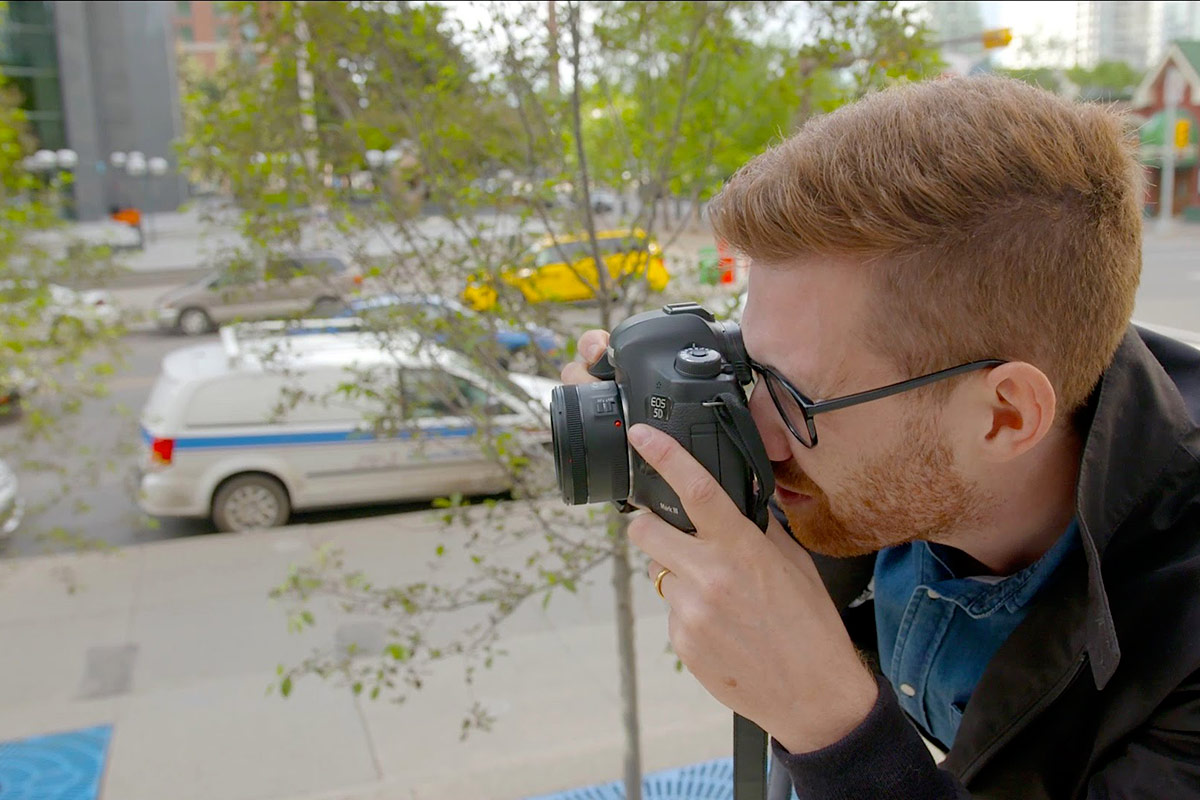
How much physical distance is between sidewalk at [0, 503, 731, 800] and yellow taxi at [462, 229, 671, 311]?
3.11 feet

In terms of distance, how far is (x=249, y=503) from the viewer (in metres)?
7.59

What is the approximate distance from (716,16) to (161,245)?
12456mm

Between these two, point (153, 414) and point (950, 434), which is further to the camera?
point (153, 414)

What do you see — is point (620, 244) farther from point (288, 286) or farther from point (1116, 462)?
point (1116, 462)

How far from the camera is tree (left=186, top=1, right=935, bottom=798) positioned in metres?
2.85

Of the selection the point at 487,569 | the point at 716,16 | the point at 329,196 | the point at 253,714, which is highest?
the point at 716,16

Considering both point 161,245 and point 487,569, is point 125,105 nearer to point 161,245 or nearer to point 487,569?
point 161,245

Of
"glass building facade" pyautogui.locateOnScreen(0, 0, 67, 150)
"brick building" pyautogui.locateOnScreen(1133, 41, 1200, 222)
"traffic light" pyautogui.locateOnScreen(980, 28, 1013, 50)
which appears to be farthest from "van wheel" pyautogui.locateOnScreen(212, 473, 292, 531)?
"brick building" pyautogui.locateOnScreen(1133, 41, 1200, 222)

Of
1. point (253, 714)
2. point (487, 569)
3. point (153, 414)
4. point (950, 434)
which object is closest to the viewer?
point (950, 434)

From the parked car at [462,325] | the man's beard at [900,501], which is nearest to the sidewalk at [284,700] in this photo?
the parked car at [462,325]

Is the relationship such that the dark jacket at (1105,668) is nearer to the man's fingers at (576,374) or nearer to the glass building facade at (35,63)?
the man's fingers at (576,374)

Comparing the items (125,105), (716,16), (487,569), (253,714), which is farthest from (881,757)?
(125,105)

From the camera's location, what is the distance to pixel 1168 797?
984 mm

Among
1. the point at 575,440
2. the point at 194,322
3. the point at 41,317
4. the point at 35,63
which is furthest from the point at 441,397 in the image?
the point at 194,322
